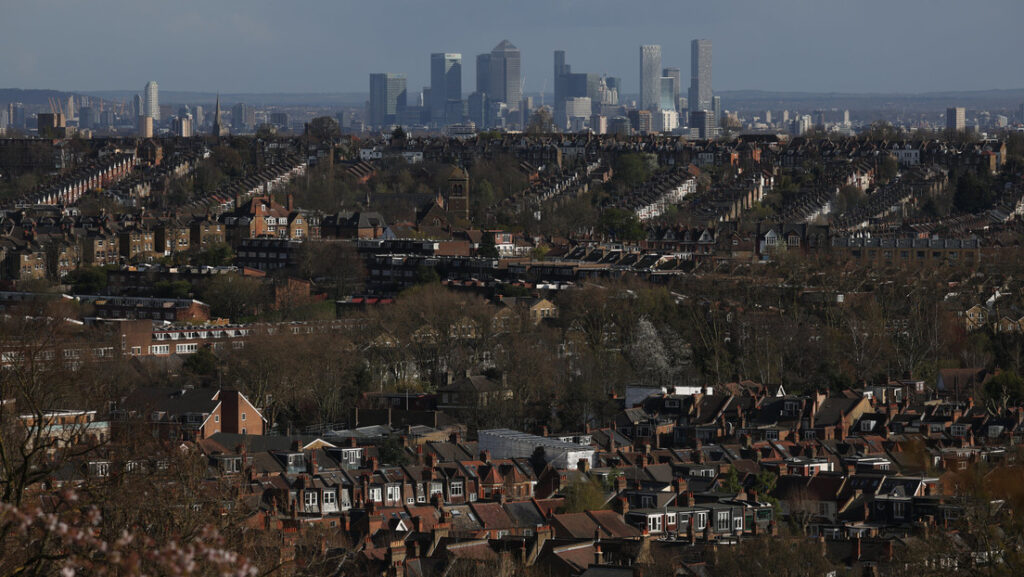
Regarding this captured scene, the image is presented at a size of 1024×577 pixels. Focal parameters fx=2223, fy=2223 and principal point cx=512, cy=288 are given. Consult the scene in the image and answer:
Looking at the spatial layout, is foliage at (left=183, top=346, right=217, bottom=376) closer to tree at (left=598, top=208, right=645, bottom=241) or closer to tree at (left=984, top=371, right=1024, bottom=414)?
tree at (left=984, top=371, right=1024, bottom=414)

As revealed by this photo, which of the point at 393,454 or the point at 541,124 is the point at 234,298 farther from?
the point at 541,124

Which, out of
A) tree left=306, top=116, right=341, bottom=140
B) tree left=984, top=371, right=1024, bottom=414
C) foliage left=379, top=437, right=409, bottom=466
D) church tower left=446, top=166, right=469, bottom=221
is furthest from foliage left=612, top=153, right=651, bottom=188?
foliage left=379, top=437, right=409, bottom=466

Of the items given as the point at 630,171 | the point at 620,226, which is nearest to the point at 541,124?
the point at 630,171

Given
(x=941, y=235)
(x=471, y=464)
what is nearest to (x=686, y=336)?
(x=471, y=464)

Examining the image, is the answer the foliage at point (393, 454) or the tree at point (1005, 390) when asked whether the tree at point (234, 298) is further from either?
the foliage at point (393, 454)

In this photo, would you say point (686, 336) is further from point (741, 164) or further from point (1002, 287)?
point (741, 164)
